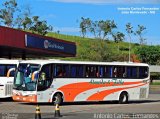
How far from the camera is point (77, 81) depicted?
2672 centimetres

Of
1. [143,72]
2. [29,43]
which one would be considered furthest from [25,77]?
[29,43]

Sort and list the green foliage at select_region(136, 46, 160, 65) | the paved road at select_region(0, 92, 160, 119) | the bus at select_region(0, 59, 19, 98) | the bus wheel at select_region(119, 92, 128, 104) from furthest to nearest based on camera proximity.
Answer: the green foliage at select_region(136, 46, 160, 65)
the bus wheel at select_region(119, 92, 128, 104)
the bus at select_region(0, 59, 19, 98)
the paved road at select_region(0, 92, 160, 119)

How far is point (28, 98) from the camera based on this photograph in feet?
81.8

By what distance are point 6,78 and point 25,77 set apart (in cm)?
286

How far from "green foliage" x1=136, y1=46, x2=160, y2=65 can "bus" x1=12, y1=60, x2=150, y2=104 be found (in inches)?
2879

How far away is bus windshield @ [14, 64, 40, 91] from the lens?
25.0m

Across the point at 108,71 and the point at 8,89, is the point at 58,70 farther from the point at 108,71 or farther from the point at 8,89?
the point at 108,71

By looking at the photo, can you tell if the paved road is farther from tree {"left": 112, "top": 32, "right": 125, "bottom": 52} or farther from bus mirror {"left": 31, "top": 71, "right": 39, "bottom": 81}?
tree {"left": 112, "top": 32, "right": 125, "bottom": 52}

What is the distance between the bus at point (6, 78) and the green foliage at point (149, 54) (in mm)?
75982

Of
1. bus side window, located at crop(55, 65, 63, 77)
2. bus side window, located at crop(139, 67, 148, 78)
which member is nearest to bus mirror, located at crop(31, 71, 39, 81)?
bus side window, located at crop(55, 65, 63, 77)

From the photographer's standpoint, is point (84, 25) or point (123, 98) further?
point (84, 25)

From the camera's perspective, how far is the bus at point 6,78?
2762 cm

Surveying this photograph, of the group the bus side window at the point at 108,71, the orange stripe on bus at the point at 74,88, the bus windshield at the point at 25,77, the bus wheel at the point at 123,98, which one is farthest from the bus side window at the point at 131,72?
the bus windshield at the point at 25,77

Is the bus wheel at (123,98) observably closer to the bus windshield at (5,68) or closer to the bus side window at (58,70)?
the bus side window at (58,70)
